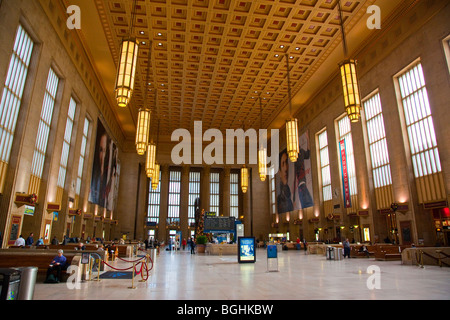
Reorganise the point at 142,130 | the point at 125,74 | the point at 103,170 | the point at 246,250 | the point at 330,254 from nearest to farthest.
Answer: the point at 125,74, the point at 246,250, the point at 142,130, the point at 330,254, the point at 103,170

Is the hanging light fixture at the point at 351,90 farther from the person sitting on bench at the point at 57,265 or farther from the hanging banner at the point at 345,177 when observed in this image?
the hanging banner at the point at 345,177

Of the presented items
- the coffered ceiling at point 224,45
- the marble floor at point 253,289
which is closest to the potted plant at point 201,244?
the coffered ceiling at point 224,45

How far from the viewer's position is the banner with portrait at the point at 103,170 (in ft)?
77.3

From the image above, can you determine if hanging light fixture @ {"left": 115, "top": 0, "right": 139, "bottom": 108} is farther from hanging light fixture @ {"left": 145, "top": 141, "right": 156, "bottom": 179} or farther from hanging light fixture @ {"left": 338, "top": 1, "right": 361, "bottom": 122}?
hanging light fixture @ {"left": 145, "top": 141, "right": 156, "bottom": 179}

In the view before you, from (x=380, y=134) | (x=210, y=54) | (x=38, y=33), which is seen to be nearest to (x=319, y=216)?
(x=380, y=134)

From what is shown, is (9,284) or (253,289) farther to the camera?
(253,289)

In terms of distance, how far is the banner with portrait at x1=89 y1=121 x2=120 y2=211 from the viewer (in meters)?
23.5

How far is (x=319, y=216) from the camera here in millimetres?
24203

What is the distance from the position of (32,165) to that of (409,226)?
1944cm

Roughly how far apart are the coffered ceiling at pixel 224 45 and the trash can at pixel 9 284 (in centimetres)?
1015

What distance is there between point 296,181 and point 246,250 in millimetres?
17056

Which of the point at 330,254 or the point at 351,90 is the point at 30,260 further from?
the point at 330,254

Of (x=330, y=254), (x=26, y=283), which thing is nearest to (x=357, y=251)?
(x=330, y=254)

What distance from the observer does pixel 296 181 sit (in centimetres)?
2845
